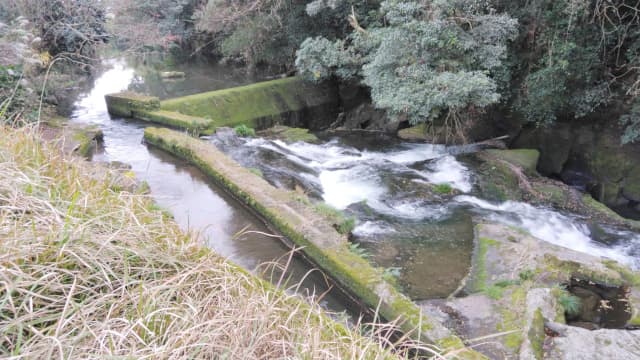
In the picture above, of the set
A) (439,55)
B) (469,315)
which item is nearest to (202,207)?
(469,315)

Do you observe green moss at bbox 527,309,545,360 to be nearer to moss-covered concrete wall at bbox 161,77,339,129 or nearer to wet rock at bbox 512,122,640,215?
wet rock at bbox 512,122,640,215

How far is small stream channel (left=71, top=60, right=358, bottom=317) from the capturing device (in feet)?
15.1

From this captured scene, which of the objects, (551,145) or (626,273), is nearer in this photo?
(626,273)

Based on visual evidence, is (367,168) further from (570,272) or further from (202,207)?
(570,272)

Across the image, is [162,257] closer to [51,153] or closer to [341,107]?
[51,153]

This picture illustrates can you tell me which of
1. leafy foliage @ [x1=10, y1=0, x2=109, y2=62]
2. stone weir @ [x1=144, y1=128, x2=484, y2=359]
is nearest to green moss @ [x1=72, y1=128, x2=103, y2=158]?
stone weir @ [x1=144, y1=128, x2=484, y2=359]

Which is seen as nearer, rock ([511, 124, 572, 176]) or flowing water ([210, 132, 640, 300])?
flowing water ([210, 132, 640, 300])

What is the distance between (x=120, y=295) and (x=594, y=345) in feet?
12.9

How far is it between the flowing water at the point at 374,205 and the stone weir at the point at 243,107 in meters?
0.59

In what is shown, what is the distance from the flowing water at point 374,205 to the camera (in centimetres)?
536

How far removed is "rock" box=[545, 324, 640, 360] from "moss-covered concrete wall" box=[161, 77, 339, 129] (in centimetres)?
1034

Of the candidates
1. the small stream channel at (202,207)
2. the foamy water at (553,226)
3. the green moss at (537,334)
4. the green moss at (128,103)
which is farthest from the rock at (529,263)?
the green moss at (128,103)

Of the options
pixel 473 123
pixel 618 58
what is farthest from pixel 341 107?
pixel 618 58

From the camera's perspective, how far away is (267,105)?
1418cm
